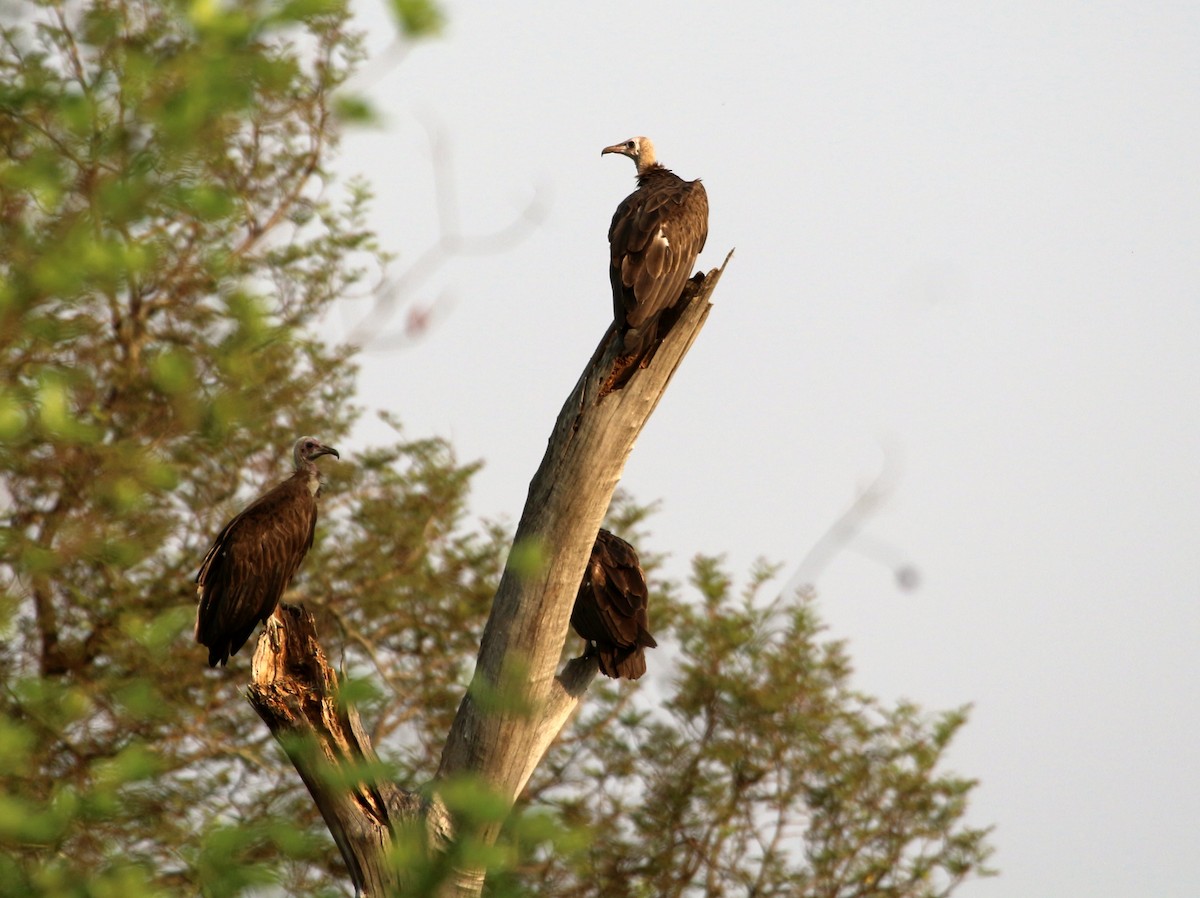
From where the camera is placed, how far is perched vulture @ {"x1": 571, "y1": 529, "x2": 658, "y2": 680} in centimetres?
648

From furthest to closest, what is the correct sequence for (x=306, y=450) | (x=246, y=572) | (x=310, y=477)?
1. (x=306, y=450)
2. (x=310, y=477)
3. (x=246, y=572)

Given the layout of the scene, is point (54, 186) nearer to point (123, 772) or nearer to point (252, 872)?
point (123, 772)

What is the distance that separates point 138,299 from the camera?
35.1 feet

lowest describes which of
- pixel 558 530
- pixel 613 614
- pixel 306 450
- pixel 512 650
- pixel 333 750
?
pixel 333 750

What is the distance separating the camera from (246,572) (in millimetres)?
7113

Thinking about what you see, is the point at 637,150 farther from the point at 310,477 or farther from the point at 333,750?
the point at 333,750

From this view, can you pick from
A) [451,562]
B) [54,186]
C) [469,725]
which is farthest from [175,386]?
[451,562]

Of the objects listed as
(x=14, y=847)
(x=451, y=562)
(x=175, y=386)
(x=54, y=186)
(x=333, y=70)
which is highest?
(x=333, y=70)

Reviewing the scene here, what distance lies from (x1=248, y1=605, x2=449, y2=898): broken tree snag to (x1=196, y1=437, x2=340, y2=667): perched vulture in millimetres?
1743

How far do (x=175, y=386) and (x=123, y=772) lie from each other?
0.73 meters

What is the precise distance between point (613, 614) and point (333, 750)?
176 cm

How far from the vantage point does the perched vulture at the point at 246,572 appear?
7137mm

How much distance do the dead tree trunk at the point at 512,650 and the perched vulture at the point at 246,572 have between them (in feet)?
5.62

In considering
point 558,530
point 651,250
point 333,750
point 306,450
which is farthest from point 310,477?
point 558,530
